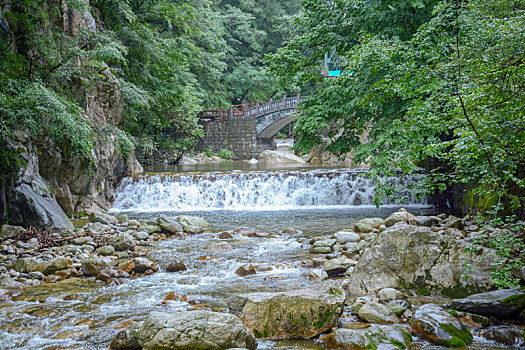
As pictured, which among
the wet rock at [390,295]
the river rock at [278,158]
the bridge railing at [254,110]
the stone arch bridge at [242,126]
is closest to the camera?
the wet rock at [390,295]

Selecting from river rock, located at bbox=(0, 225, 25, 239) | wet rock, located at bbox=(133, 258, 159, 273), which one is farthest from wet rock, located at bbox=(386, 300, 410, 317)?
river rock, located at bbox=(0, 225, 25, 239)

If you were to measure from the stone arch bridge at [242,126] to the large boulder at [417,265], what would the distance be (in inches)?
1122

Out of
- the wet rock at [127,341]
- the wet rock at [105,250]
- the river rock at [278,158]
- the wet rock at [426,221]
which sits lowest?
the wet rock at [127,341]

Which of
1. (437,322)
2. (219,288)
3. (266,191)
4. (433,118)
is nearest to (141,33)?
(266,191)

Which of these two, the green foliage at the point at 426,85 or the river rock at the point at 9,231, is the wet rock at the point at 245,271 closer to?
the green foliage at the point at 426,85

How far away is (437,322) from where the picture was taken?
11.2 feet

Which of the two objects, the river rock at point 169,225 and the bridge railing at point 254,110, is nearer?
the river rock at point 169,225

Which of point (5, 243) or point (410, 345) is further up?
point (5, 243)

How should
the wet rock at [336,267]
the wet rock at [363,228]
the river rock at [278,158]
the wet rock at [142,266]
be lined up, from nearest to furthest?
the wet rock at [336,267]
the wet rock at [142,266]
the wet rock at [363,228]
the river rock at [278,158]

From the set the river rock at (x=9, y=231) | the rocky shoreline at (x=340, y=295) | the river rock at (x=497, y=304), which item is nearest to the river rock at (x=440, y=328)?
the rocky shoreline at (x=340, y=295)

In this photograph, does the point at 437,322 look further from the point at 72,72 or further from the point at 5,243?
the point at 72,72

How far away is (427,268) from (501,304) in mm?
949

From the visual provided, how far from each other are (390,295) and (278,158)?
79.7 ft

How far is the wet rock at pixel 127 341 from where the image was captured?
10.7 feet
